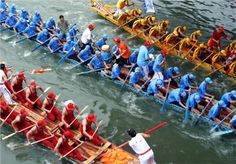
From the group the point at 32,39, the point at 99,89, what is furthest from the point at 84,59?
the point at 32,39

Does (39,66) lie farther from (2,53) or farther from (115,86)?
(115,86)

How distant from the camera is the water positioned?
50.7ft

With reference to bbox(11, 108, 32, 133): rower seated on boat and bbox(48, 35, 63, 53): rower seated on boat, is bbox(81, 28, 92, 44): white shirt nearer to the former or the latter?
bbox(48, 35, 63, 53): rower seated on boat

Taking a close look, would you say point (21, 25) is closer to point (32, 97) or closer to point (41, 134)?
point (32, 97)

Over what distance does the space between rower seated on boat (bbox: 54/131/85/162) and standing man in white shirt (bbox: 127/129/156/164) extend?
8.08ft

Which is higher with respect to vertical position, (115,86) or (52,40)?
(52,40)

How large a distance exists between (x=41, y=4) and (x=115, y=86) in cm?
1292

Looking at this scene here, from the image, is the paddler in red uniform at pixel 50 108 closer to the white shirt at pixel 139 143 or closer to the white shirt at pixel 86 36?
the white shirt at pixel 139 143

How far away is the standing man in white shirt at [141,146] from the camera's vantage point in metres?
12.0

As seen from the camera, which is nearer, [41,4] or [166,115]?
[166,115]

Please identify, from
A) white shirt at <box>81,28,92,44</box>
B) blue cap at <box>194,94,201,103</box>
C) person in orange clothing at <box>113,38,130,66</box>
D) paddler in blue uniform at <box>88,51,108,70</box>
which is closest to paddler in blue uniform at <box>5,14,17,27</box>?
white shirt at <box>81,28,92,44</box>

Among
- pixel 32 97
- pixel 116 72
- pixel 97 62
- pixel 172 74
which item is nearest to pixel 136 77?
pixel 116 72

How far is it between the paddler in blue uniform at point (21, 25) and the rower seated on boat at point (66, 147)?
11372mm

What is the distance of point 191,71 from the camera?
20.7 m
